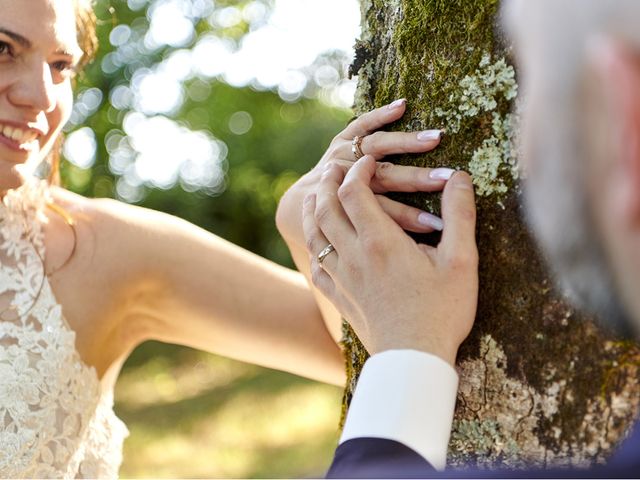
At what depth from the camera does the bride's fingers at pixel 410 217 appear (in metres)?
1.45

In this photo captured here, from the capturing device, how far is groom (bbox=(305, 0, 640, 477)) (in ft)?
2.81

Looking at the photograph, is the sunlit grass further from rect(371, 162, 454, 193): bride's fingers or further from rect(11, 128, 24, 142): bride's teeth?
rect(371, 162, 454, 193): bride's fingers

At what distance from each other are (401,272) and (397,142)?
0.29 metres

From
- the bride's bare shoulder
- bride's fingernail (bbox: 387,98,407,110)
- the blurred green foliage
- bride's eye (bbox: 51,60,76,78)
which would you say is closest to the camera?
bride's fingernail (bbox: 387,98,407,110)

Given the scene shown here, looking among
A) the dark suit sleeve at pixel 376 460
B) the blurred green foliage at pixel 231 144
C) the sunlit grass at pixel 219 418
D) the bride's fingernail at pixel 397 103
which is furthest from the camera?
the blurred green foliage at pixel 231 144

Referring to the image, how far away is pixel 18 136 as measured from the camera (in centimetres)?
227

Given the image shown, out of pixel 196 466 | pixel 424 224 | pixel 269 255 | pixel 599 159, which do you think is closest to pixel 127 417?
pixel 196 466

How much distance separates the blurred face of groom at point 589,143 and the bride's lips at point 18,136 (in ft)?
5.38

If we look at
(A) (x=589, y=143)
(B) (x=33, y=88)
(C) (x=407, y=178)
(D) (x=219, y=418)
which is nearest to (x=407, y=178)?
(C) (x=407, y=178)

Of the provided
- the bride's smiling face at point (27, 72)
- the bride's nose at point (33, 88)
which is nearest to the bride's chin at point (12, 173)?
the bride's smiling face at point (27, 72)

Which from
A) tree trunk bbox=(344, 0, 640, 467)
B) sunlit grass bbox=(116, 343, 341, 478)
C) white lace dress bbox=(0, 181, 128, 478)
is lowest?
sunlit grass bbox=(116, 343, 341, 478)

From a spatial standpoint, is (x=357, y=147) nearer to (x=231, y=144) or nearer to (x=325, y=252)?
(x=325, y=252)

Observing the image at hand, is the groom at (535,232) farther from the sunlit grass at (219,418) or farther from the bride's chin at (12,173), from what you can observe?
the sunlit grass at (219,418)

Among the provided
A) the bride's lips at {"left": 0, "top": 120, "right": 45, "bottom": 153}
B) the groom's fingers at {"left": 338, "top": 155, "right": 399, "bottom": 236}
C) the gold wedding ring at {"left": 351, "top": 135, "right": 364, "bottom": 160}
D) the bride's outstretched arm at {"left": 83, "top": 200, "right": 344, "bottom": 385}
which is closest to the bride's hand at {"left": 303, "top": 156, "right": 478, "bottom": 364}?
the groom's fingers at {"left": 338, "top": 155, "right": 399, "bottom": 236}
